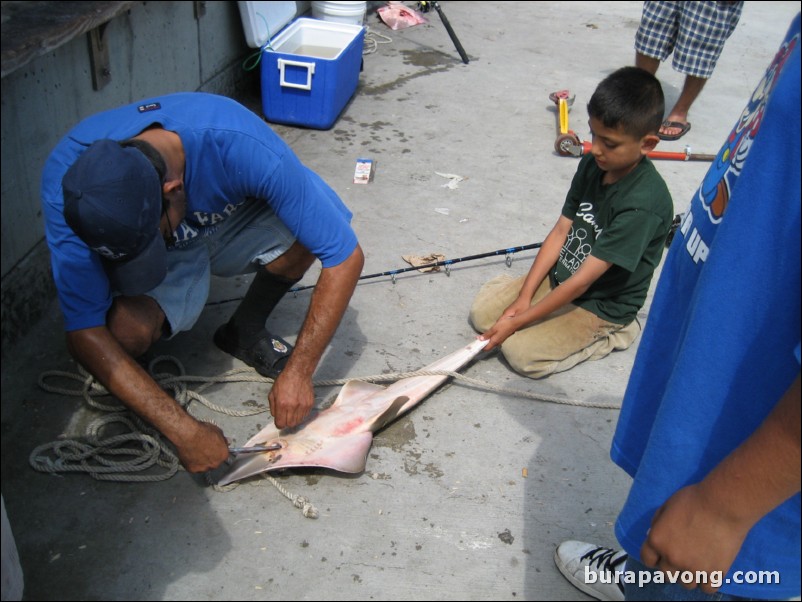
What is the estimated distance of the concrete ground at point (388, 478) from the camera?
7.18 ft

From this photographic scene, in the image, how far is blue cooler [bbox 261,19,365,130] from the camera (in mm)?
4918

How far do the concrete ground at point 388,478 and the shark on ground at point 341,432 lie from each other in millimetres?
82

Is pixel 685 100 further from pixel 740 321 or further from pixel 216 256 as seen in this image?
pixel 740 321

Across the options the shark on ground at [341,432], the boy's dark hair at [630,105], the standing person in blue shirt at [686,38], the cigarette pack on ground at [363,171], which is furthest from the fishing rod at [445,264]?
the standing person in blue shirt at [686,38]

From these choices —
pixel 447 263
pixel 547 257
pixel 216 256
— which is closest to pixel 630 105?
pixel 547 257

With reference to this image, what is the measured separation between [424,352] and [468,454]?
624mm

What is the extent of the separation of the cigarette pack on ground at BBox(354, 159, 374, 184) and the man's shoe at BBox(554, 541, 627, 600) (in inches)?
110

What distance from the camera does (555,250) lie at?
3193 mm

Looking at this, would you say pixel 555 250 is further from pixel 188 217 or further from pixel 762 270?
pixel 762 270

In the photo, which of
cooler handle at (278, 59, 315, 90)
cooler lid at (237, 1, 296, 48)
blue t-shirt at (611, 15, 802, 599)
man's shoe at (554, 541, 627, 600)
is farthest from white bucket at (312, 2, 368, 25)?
blue t-shirt at (611, 15, 802, 599)

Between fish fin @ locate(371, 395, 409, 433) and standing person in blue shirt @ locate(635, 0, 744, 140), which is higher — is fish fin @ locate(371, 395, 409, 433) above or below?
below

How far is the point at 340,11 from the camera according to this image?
6191 mm

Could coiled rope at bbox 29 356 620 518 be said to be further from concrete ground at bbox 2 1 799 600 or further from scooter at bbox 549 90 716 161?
scooter at bbox 549 90 716 161

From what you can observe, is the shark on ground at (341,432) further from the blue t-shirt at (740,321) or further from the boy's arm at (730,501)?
the boy's arm at (730,501)
